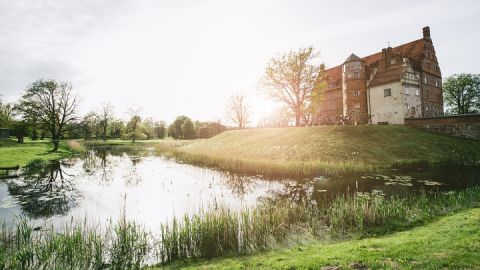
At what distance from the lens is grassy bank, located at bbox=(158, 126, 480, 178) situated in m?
19.5

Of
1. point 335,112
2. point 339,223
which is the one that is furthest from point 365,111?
point 339,223

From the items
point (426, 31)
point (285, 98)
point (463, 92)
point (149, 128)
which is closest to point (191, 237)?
point (285, 98)

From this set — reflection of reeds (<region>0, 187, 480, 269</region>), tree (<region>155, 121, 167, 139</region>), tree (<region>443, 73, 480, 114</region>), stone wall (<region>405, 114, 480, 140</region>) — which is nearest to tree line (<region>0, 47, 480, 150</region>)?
tree (<region>443, 73, 480, 114</region>)

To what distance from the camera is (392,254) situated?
5.51m

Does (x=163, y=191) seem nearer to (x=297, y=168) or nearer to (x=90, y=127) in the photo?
(x=297, y=168)

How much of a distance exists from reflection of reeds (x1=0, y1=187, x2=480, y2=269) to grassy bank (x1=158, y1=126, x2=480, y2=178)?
9.28m

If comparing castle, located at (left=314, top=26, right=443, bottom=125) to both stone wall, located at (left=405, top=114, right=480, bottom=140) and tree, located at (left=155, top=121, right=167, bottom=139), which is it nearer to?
stone wall, located at (left=405, top=114, right=480, bottom=140)

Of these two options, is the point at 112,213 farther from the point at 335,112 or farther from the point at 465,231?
the point at 335,112

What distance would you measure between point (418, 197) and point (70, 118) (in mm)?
54321

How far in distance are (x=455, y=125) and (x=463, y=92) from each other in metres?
46.0

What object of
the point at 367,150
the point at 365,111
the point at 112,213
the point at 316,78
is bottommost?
the point at 112,213

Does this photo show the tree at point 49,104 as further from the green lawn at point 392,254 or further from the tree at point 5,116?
the green lawn at point 392,254

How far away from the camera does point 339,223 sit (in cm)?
864

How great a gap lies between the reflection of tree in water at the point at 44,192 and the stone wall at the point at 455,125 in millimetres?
37630
